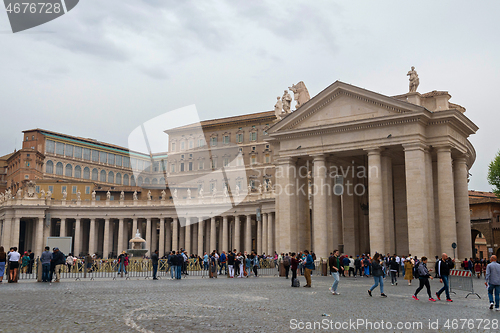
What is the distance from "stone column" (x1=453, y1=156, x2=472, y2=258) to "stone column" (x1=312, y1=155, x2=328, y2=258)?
10.3 meters

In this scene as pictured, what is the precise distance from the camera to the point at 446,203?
37094mm

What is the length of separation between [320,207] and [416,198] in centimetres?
767

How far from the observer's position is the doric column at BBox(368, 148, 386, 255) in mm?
37469

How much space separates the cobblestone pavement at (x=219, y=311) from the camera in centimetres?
1174

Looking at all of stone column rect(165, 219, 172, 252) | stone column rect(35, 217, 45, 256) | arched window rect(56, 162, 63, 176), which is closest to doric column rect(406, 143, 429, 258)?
stone column rect(165, 219, 172, 252)

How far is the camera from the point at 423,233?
35812mm

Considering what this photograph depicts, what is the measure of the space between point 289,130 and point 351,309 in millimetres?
28674

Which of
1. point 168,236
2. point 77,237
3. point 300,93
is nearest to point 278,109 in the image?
point 300,93

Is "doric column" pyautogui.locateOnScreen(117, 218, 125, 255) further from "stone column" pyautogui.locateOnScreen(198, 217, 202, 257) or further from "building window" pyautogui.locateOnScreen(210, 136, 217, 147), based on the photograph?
"building window" pyautogui.locateOnScreen(210, 136, 217, 147)

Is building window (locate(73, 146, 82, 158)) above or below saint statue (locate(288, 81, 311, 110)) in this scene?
above

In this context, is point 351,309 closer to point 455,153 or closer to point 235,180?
point 455,153

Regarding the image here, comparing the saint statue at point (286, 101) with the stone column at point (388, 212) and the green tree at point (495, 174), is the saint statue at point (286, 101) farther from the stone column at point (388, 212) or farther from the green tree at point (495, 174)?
the green tree at point (495, 174)

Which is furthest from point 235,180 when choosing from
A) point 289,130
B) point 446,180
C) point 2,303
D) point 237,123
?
point 2,303

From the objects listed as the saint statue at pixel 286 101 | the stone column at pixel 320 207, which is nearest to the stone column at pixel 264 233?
the saint statue at pixel 286 101
